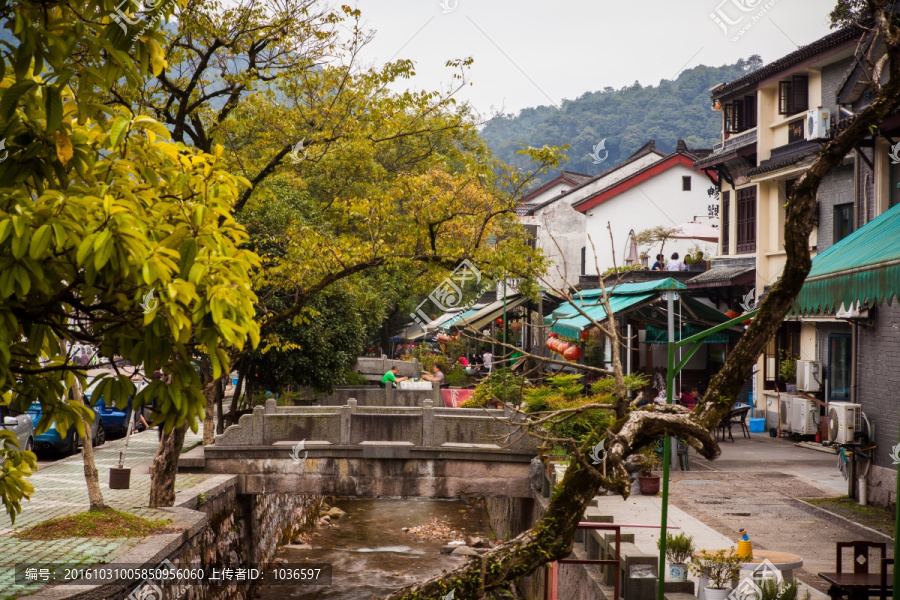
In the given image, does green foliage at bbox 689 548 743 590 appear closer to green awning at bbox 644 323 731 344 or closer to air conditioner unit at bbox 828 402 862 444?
air conditioner unit at bbox 828 402 862 444

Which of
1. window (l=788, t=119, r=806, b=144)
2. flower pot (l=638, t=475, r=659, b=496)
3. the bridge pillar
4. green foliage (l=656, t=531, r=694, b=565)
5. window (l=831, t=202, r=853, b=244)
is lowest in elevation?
flower pot (l=638, t=475, r=659, b=496)

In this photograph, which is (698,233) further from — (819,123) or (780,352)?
(819,123)

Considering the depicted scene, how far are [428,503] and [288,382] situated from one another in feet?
27.8

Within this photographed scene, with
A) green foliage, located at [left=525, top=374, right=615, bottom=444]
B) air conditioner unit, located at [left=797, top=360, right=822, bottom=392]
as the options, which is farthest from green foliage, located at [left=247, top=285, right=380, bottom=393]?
air conditioner unit, located at [left=797, top=360, right=822, bottom=392]

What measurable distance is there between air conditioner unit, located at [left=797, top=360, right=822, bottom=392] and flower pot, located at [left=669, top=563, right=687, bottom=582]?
1201 centimetres

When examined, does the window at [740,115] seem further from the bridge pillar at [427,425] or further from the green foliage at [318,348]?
the bridge pillar at [427,425]

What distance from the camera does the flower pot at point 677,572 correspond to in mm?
8961

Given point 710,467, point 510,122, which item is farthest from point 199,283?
point 510,122

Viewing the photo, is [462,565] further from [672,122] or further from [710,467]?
[672,122]

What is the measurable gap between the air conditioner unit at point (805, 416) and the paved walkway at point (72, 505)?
517 inches

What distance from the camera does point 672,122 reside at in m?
81.5

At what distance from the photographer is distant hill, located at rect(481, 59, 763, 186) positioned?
80000mm

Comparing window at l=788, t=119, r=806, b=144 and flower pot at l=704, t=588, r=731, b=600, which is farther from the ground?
window at l=788, t=119, r=806, b=144

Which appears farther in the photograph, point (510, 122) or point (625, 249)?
point (510, 122)
